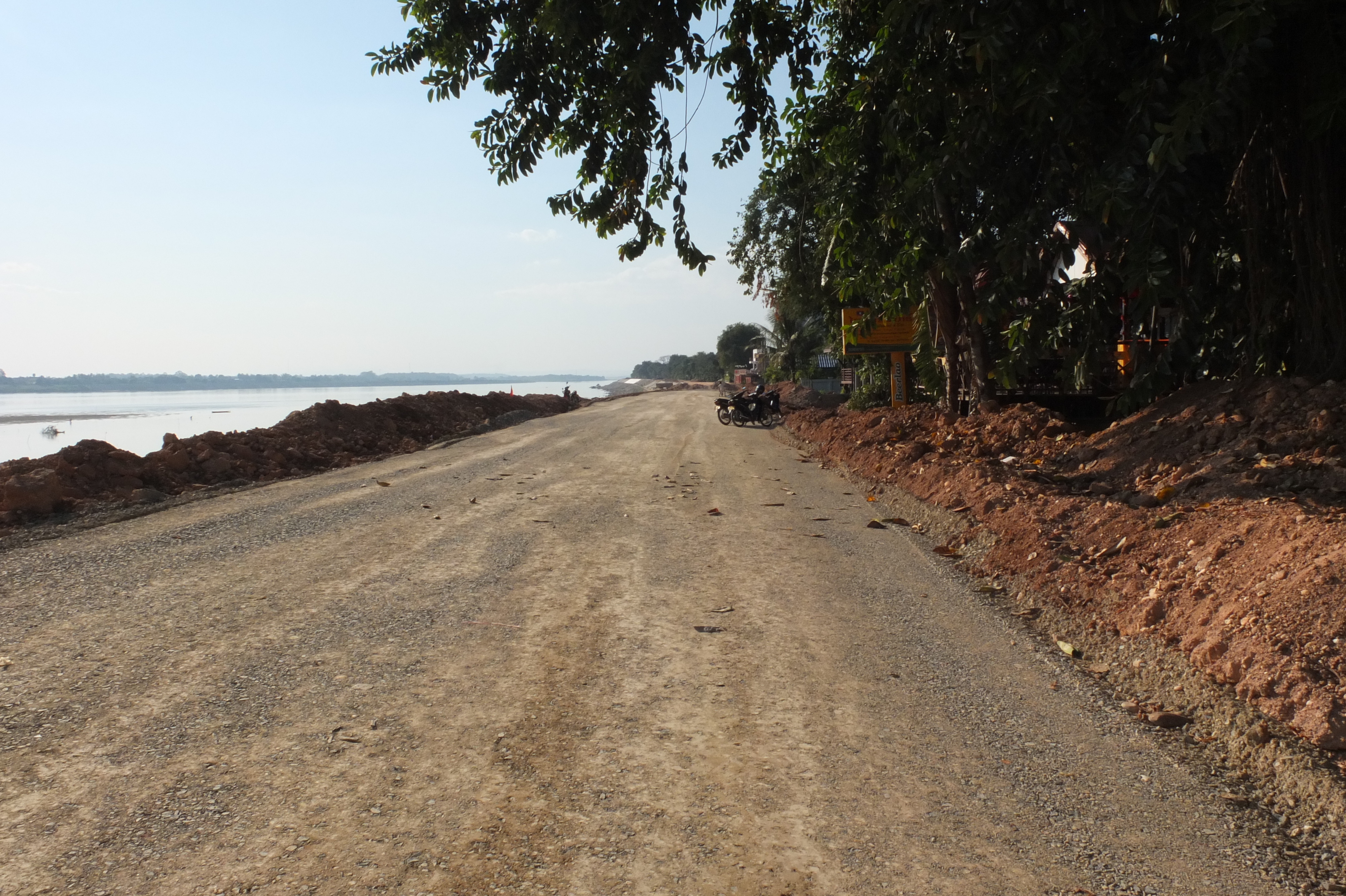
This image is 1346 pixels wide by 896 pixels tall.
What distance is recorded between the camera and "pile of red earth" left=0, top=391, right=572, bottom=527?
10.1 meters

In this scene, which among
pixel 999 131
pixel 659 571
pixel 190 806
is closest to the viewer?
pixel 190 806

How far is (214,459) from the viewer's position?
13.4 meters

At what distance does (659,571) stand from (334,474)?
8696 mm

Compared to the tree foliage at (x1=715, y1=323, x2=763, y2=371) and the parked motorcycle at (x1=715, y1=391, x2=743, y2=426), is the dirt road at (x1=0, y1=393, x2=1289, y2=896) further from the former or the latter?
the tree foliage at (x1=715, y1=323, x2=763, y2=371)

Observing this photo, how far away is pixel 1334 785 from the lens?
133 inches

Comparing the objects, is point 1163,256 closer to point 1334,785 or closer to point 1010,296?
point 1010,296

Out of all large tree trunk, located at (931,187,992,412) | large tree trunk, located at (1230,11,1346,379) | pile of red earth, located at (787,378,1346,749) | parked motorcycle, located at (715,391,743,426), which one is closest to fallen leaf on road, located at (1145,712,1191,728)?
pile of red earth, located at (787,378,1346,749)

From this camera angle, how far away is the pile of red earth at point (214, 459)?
10.1m

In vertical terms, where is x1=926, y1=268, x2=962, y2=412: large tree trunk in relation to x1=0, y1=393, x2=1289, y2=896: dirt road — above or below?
above

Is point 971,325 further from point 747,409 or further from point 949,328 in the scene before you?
point 747,409

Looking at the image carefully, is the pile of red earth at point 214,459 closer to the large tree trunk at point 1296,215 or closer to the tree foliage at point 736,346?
the large tree trunk at point 1296,215

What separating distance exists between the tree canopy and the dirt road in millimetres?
4598

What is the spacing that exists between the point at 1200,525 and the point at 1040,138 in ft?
17.0

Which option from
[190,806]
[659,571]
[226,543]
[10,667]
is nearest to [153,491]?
[226,543]
